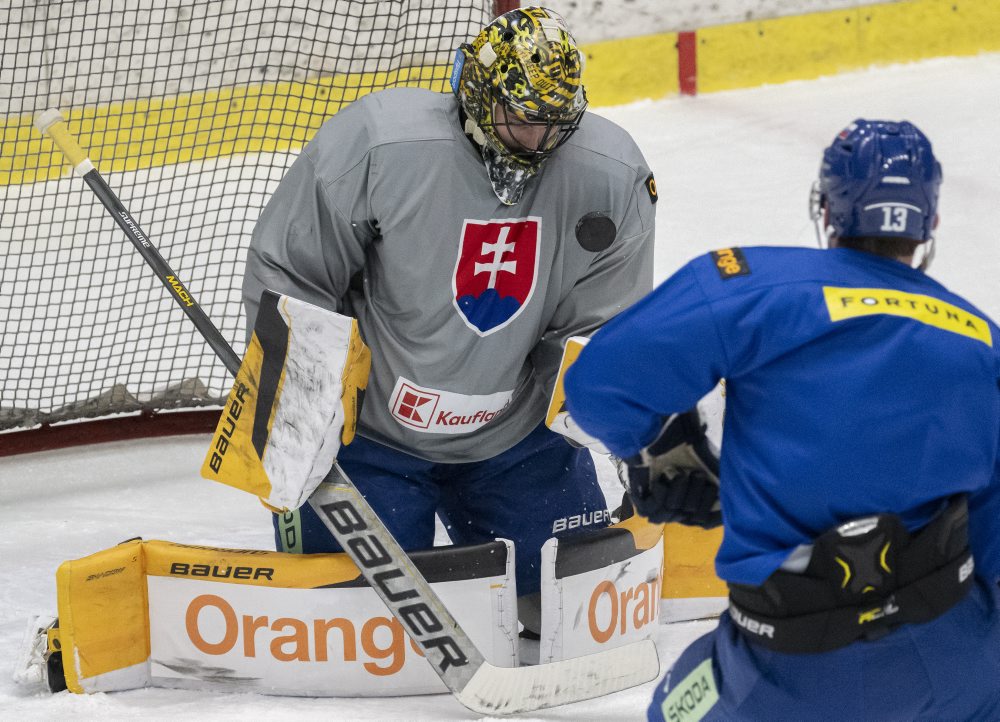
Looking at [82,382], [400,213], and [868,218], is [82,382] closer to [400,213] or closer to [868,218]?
[400,213]

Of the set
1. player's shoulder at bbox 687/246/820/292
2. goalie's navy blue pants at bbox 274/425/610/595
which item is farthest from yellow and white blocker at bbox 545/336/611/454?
player's shoulder at bbox 687/246/820/292

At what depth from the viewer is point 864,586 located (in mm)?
1421

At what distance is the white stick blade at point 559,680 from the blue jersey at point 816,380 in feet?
2.56

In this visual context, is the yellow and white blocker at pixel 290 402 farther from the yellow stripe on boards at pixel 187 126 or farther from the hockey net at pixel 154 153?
the yellow stripe on boards at pixel 187 126

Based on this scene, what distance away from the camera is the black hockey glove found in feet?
5.50

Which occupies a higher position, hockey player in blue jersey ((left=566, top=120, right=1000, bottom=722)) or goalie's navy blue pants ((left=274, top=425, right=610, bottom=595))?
hockey player in blue jersey ((left=566, top=120, right=1000, bottom=722))

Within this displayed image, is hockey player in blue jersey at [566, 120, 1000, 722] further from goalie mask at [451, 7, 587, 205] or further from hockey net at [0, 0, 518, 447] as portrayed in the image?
hockey net at [0, 0, 518, 447]

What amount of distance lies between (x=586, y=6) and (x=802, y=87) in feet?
3.00

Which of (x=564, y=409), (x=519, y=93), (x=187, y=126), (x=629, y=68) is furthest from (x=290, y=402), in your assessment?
(x=629, y=68)

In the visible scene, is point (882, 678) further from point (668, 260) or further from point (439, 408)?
point (668, 260)

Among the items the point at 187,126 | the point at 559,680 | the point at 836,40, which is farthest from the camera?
the point at 836,40

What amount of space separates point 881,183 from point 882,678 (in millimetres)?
518

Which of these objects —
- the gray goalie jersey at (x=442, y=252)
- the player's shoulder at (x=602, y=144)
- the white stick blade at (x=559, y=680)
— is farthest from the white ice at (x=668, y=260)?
the player's shoulder at (x=602, y=144)

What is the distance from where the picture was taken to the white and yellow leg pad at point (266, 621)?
2238 millimetres
